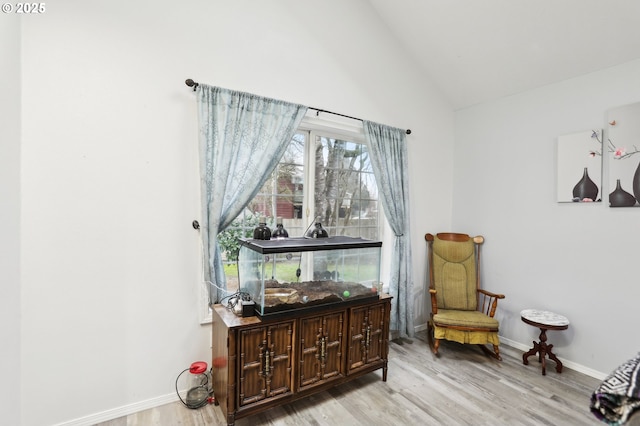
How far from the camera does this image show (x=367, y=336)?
2314 mm

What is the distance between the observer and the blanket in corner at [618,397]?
94cm

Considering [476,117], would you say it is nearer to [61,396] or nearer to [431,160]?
[431,160]

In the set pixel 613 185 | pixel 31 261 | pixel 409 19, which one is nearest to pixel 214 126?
pixel 31 261

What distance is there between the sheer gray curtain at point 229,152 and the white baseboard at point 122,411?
28.7 inches

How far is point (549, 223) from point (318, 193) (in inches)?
87.8

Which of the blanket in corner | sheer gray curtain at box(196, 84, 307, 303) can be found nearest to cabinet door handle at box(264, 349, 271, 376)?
sheer gray curtain at box(196, 84, 307, 303)

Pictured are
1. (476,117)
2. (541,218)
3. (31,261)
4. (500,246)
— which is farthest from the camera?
(476,117)

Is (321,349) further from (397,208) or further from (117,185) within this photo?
(117,185)

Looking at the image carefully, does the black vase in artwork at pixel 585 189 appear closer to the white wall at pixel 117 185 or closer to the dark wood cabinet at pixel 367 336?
the dark wood cabinet at pixel 367 336

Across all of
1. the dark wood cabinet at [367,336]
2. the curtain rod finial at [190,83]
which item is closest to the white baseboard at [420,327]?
the dark wood cabinet at [367,336]

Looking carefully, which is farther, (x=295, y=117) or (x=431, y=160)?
(x=431, y=160)

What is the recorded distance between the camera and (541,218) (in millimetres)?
2873

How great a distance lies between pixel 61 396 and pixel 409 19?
396 centimetres

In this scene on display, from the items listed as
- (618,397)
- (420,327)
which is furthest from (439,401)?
(618,397)
